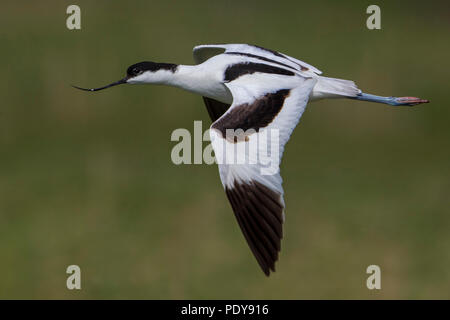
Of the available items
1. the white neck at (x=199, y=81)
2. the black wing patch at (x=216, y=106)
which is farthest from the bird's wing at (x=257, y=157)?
the black wing patch at (x=216, y=106)

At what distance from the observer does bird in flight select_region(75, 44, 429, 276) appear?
579cm

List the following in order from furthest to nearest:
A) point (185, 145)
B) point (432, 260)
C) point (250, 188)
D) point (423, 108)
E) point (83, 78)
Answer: point (423, 108)
point (83, 78)
point (432, 260)
point (185, 145)
point (250, 188)

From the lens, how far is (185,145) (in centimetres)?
653

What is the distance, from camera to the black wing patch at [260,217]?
570 cm

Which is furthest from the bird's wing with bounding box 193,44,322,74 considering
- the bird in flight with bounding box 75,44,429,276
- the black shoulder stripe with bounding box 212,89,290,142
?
the black shoulder stripe with bounding box 212,89,290,142

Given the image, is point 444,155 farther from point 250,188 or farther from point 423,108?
point 250,188

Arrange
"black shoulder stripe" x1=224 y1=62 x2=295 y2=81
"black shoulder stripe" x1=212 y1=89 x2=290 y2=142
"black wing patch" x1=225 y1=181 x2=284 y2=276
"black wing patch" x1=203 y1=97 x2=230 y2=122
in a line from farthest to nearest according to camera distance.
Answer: "black wing patch" x1=203 y1=97 x2=230 y2=122, "black shoulder stripe" x1=224 y1=62 x2=295 y2=81, "black shoulder stripe" x1=212 y1=89 x2=290 y2=142, "black wing patch" x1=225 y1=181 x2=284 y2=276

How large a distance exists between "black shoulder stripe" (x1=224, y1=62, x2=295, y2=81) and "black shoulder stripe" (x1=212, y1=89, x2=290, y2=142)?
0.32 m

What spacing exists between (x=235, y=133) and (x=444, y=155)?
12.3m

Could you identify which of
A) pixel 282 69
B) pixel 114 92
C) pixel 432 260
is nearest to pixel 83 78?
pixel 114 92

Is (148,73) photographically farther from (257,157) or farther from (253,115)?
(257,157)

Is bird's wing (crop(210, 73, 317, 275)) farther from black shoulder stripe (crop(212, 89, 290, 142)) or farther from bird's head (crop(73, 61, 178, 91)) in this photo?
bird's head (crop(73, 61, 178, 91))

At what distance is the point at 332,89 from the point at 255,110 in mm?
819

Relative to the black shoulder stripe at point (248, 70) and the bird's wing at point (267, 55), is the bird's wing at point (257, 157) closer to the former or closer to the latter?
the black shoulder stripe at point (248, 70)
